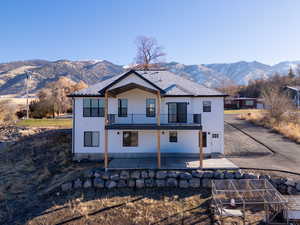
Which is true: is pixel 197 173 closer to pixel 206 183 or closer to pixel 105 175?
pixel 206 183

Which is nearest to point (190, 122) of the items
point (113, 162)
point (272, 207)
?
point (113, 162)

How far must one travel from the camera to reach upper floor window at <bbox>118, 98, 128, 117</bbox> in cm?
1827

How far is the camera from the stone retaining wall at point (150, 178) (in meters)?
14.3

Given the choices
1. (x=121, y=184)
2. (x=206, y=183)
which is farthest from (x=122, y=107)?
(x=206, y=183)

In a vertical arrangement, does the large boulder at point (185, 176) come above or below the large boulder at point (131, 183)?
above

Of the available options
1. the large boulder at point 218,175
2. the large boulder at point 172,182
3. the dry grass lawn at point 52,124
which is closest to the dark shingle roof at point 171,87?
the large boulder at point 218,175

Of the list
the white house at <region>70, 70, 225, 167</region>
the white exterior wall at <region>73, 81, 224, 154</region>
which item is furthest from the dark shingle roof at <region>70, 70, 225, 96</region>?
the white exterior wall at <region>73, 81, 224, 154</region>

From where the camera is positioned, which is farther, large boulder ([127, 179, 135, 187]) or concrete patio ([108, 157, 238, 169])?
concrete patio ([108, 157, 238, 169])

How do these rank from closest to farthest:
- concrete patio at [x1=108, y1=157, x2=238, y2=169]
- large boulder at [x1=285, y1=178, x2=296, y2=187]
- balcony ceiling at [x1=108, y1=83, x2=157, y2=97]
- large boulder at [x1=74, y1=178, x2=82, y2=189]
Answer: large boulder at [x1=285, y1=178, x2=296, y2=187] → large boulder at [x1=74, y1=178, x2=82, y2=189] → concrete patio at [x1=108, y1=157, x2=238, y2=169] → balcony ceiling at [x1=108, y1=83, x2=157, y2=97]

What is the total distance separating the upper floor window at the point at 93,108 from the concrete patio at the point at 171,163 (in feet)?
14.3

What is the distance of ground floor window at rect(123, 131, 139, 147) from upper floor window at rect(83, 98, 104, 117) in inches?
110

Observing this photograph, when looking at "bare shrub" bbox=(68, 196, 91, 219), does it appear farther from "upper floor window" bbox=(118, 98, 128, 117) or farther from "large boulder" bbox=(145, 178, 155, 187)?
"upper floor window" bbox=(118, 98, 128, 117)

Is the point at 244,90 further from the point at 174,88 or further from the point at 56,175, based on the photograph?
the point at 56,175

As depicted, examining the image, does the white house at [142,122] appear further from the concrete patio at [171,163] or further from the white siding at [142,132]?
the concrete patio at [171,163]
